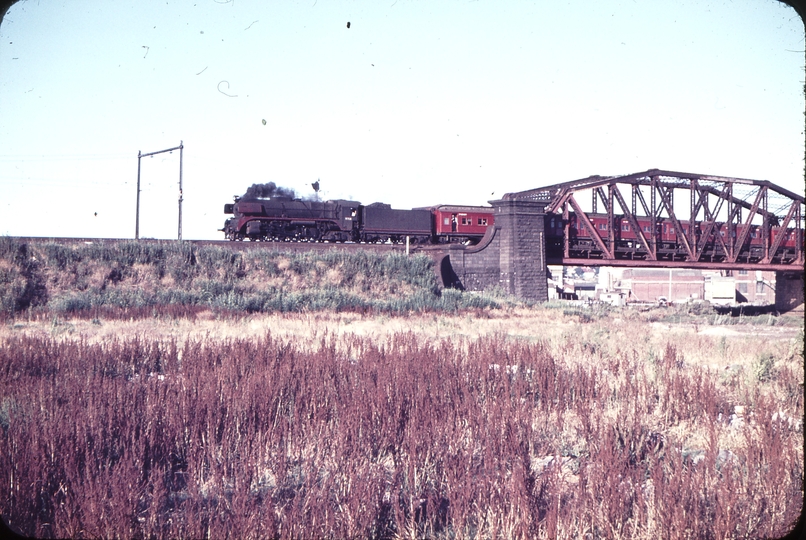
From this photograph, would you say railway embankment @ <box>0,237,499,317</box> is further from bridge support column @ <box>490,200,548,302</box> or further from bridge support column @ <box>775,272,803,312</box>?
bridge support column @ <box>775,272,803,312</box>

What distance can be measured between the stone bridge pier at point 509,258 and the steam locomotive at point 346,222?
564 centimetres

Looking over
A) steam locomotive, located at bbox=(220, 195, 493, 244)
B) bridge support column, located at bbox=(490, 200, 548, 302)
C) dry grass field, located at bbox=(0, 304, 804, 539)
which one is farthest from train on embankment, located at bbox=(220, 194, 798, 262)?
dry grass field, located at bbox=(0, 304, 804, 539)

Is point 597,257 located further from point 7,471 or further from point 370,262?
point 7,471

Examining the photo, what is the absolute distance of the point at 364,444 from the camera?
5.14 m

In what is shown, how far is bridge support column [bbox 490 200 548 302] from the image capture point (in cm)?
2961

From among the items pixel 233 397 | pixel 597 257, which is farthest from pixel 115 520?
pixel 597 257

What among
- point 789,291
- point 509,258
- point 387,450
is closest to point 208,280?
point 509,258

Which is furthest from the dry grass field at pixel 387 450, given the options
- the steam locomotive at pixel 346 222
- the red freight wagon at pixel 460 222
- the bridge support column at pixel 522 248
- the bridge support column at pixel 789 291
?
the bridge support column at pixel 789 291

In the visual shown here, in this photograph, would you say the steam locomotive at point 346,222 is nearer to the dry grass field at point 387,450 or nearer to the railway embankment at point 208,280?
the railway embankment at point 208,280

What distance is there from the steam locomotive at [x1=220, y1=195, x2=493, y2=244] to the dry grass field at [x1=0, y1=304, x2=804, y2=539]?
23.2 m

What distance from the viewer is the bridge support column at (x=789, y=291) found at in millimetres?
36628

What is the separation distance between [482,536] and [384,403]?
2.57 m

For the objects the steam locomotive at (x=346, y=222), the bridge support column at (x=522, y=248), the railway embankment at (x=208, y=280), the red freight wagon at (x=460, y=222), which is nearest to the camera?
the railway embankment at (x=208, y=280)

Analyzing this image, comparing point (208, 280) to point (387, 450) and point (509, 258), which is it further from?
point (387, 450)
